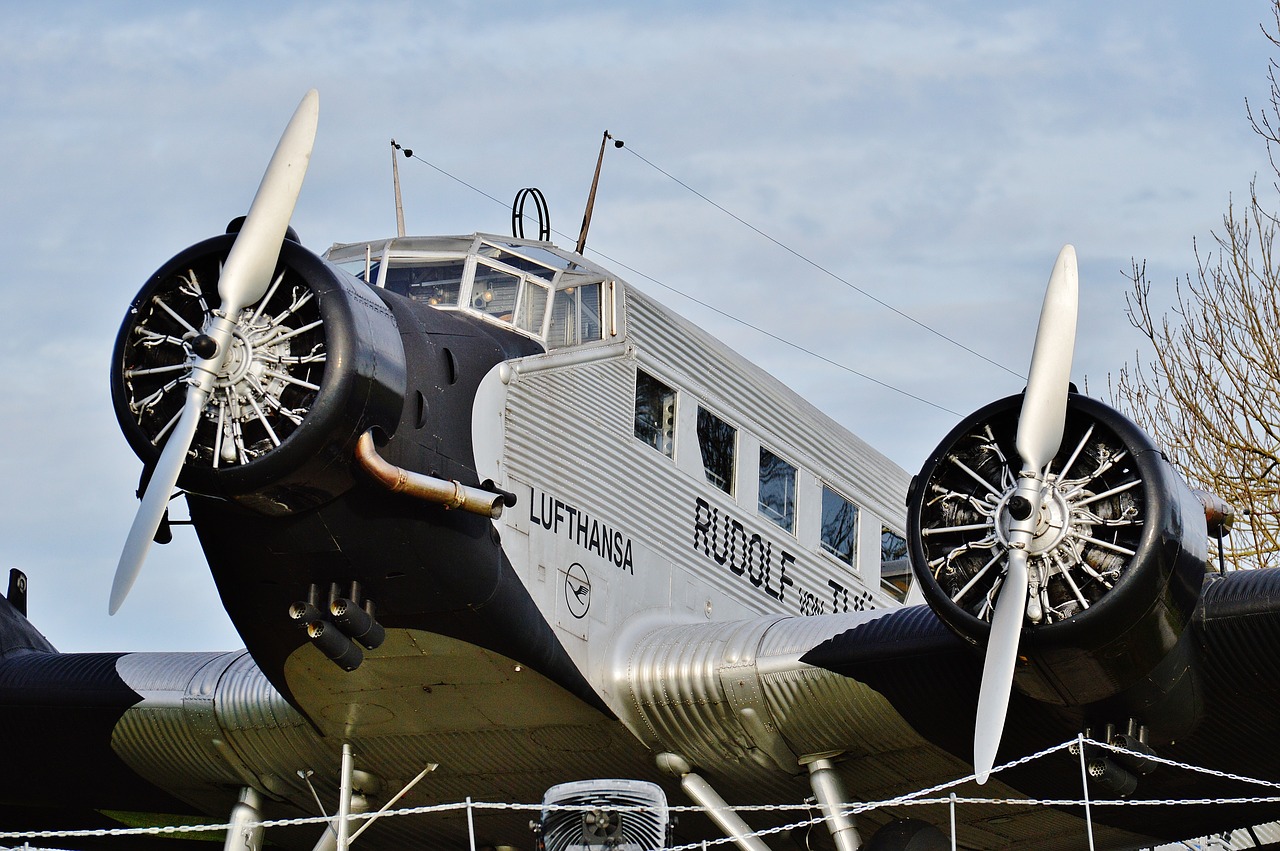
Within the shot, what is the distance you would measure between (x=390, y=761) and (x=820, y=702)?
2.88m

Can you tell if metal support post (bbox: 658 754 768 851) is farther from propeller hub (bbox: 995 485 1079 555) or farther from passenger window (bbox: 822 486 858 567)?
passenger window (bbox: 822 486 858 567)

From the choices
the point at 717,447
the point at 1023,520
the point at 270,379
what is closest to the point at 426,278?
the point at 270,379

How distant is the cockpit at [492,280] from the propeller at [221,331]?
151 cm

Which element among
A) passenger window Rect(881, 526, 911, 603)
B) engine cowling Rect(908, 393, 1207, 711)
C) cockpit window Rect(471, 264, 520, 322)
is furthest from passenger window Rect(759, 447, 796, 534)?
engine cowling Rect(908, 393, 1207, 711)

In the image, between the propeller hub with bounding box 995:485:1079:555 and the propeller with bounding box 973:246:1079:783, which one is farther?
the propeller hub with bounding box 995:485:1079:555

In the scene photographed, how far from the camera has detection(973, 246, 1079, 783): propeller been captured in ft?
30.5

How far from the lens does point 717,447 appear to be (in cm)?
1264

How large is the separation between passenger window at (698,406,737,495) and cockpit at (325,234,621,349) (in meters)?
1.28

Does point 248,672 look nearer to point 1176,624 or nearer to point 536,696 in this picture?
point 536,696

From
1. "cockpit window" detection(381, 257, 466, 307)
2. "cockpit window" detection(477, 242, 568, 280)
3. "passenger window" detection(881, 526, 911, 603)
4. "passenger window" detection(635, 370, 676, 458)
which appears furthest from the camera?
"passenger window" detection(881, 526, 911, 603)

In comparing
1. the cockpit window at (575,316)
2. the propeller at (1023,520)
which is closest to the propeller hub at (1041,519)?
the propeller at (1023,520)

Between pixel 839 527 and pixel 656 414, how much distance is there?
279cm

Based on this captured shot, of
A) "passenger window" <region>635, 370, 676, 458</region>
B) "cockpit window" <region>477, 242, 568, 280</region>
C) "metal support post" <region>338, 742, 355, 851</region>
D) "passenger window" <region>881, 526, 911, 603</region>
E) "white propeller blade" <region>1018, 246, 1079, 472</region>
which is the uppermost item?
"cockpit window" <region>477, 242, 568, 280</region>

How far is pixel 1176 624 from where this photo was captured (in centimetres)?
955
